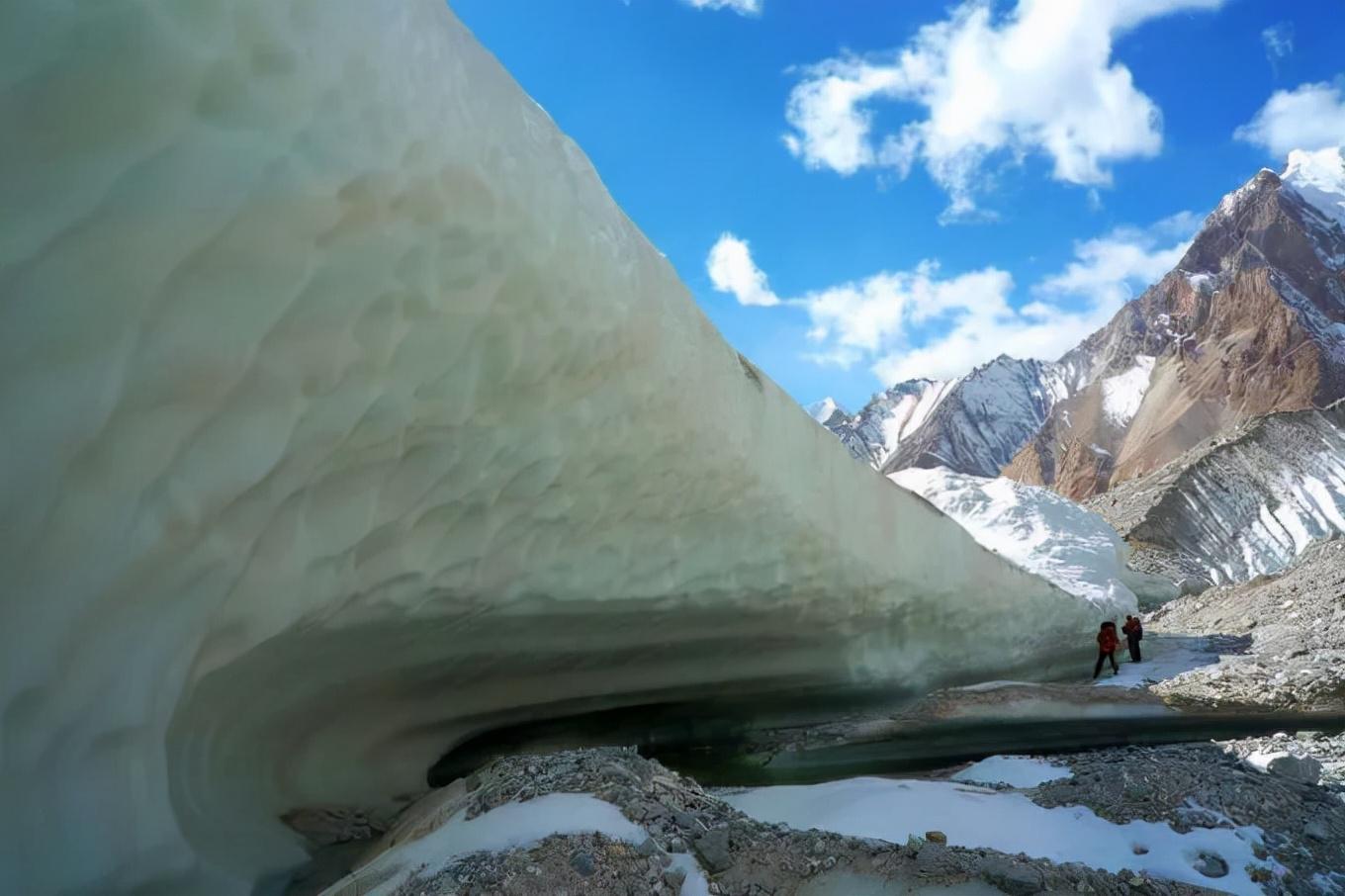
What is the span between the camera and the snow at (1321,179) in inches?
2360

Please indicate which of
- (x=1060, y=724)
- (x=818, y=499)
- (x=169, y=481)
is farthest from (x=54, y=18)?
(x=1060, y=724)

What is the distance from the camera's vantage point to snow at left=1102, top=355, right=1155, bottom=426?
5481 centimetres

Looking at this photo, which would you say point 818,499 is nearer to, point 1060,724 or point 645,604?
point 645,604

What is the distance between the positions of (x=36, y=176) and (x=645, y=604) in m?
3.58

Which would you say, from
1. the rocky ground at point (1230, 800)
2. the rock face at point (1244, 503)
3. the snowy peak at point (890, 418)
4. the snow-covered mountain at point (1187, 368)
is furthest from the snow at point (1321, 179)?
the rocky ground at point (1230, 800)

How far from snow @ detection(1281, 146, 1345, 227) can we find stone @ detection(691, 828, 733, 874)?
76462 millimetres

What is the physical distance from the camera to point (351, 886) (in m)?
2.50

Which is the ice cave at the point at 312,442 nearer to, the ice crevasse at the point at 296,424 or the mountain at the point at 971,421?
the ice crevasse at the point at 296,424

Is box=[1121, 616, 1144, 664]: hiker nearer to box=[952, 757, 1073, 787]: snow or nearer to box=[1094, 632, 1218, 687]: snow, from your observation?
box=[1094, 632, 1218, 687]: snow

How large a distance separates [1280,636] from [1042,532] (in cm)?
422

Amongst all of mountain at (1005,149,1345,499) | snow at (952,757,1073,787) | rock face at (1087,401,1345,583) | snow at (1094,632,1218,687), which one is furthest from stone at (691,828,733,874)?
mountain at (1005,149,1345,499)

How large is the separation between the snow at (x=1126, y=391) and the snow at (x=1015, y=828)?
57.2 metres

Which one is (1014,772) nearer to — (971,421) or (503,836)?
(503,836)

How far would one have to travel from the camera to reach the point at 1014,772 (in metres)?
4.38
